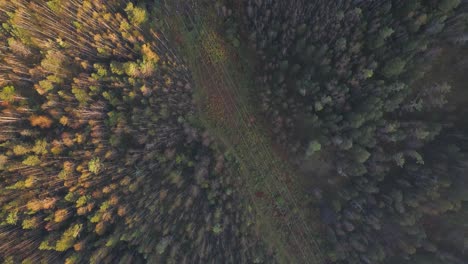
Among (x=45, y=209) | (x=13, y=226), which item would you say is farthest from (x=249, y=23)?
(x=13, y=226)

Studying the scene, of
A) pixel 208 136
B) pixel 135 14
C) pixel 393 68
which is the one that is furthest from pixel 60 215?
pixel 393 68

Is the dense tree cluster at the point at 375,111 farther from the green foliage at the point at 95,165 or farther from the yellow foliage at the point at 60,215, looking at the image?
the yellow foliage at the point at 60,215

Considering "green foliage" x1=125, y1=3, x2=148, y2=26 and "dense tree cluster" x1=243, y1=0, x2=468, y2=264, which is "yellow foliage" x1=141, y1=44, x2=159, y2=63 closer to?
"green foliage" x1=125, y1=3, x2=148, y2=26

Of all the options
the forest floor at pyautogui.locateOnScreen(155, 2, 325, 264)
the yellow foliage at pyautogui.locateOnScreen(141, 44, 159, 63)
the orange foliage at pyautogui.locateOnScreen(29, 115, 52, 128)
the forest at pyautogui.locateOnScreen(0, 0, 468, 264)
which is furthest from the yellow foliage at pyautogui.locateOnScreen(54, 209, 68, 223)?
the yellow foliage at pyautogui.locateOnScreen(141, 44, 159, 63)

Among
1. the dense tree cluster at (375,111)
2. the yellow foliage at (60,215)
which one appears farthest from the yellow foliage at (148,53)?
the yellow foliage at (60,215)

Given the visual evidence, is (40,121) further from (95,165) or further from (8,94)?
(95,165)

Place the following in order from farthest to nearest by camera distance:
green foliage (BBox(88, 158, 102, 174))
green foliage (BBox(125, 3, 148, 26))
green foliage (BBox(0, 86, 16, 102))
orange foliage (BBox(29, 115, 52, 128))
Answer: green foliage (BBox(125, 3, 148, 26))
orange foliage (BBox(29, 115, 52, 128))
green foliage (BBox(88, 158, 102, 174))
green foliage (BBox(0, 86, 16, 102))
